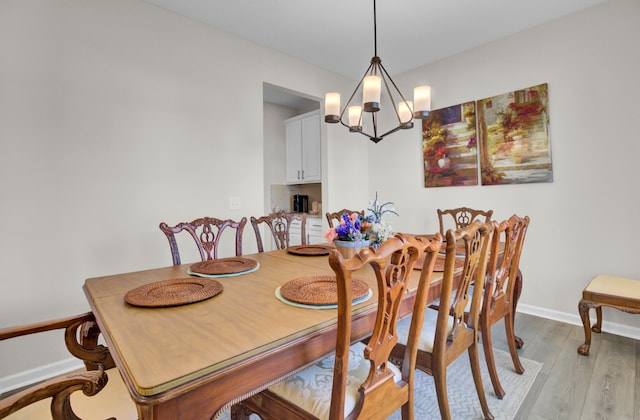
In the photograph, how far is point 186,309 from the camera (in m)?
1.05

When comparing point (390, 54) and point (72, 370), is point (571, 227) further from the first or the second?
point (72, 370)

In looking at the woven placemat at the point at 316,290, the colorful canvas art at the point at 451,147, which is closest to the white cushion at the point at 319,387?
the woven placemat at the point at 316,290

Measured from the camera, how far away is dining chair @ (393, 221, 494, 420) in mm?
1191

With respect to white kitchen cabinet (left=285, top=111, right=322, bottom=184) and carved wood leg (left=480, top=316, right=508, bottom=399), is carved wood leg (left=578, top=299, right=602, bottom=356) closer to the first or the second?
carved wood leg (left=480, top=316, right=508, bottom=399)

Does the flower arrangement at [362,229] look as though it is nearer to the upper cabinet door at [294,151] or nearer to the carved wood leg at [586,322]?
the carved wood leg at [586,322]

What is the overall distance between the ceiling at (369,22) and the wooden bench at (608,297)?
7.31 feet

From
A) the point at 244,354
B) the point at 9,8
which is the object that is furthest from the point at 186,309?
the point at 9,8

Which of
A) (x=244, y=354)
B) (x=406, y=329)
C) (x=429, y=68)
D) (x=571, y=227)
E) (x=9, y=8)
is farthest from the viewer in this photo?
(x=429, y=68)

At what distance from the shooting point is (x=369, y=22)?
2.68 m

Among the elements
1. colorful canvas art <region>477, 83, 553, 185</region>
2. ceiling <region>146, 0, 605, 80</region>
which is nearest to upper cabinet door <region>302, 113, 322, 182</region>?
ceiling <region>146, 0, 605, 80</region>

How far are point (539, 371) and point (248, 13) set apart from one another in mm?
3411

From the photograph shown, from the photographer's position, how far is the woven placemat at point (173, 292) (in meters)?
1.08

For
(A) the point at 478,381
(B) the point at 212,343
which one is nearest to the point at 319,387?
(B) the point at 212,343

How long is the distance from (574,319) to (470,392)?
1593 millimetres
